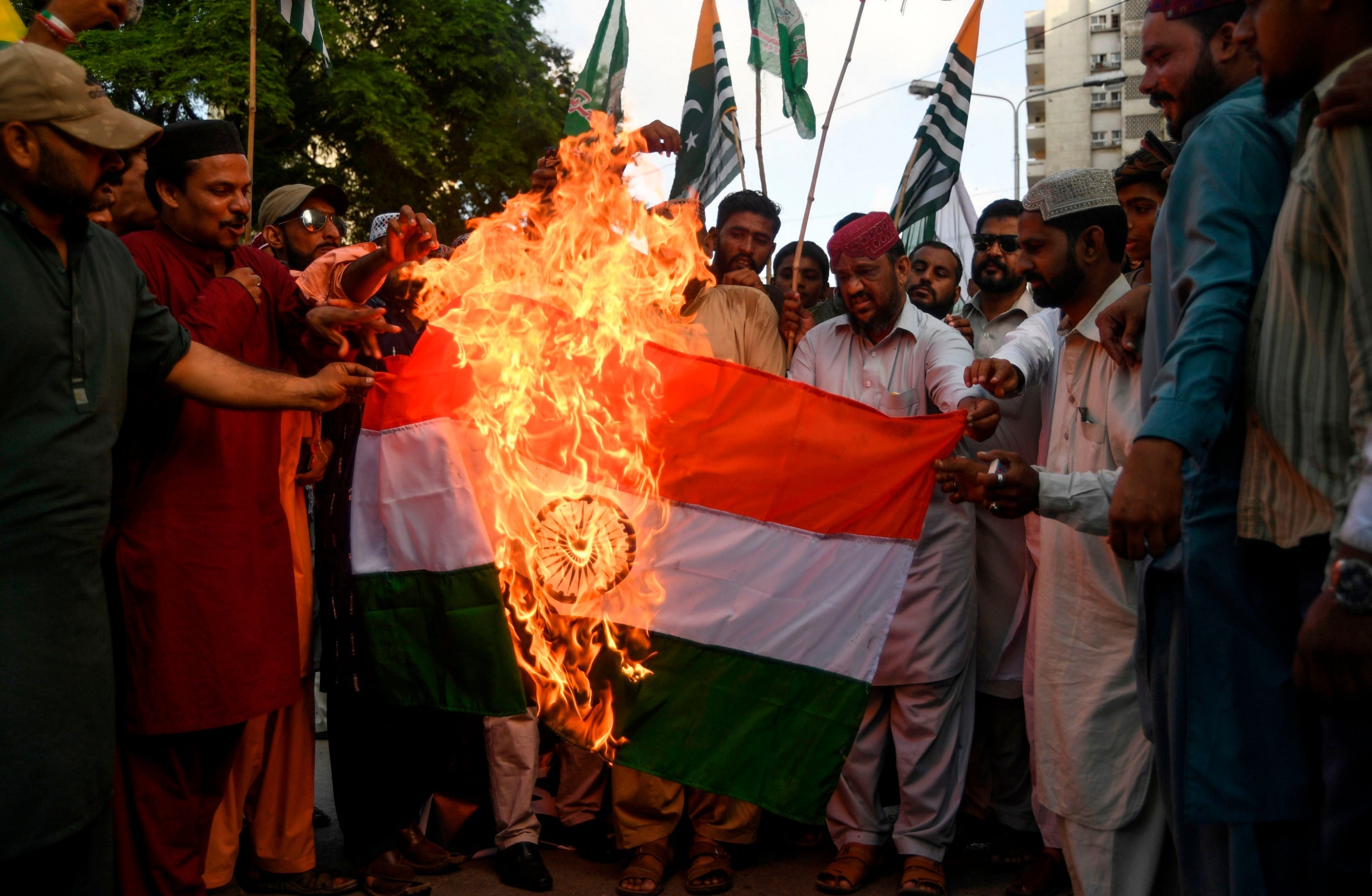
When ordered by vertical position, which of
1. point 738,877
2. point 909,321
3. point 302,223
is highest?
point 302,223

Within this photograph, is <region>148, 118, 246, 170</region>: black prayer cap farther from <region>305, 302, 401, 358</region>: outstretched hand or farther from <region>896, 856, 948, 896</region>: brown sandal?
<region>896, 856, 948, 896</region>: brown sandal

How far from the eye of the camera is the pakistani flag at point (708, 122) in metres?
6.86

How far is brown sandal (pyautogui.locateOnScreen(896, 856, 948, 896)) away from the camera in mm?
4512

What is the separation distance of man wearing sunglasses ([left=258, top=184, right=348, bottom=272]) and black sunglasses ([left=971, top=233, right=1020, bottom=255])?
154 inches

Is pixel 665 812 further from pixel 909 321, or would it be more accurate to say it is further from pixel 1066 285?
pixel 1066 285

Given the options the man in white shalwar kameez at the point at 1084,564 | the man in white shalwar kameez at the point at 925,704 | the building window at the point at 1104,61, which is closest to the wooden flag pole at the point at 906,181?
the man in white shalwar kameez at the point at 925,704

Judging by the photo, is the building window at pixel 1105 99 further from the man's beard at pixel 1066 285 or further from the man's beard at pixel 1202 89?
the man's beard at pixel 1202 89

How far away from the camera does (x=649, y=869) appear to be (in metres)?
4.57

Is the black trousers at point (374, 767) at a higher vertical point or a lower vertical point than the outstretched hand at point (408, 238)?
lower

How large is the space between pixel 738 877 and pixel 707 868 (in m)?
0.25

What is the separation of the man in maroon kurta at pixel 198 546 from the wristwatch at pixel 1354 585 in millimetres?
3279

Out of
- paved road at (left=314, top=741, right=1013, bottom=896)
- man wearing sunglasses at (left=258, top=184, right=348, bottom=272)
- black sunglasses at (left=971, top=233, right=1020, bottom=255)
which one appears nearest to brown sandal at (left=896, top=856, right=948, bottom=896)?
A: paved road at (left=314, top=741, right=1013, bottom=896)

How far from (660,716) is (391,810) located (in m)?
1.38

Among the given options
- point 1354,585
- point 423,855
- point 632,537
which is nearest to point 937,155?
point 632,537
